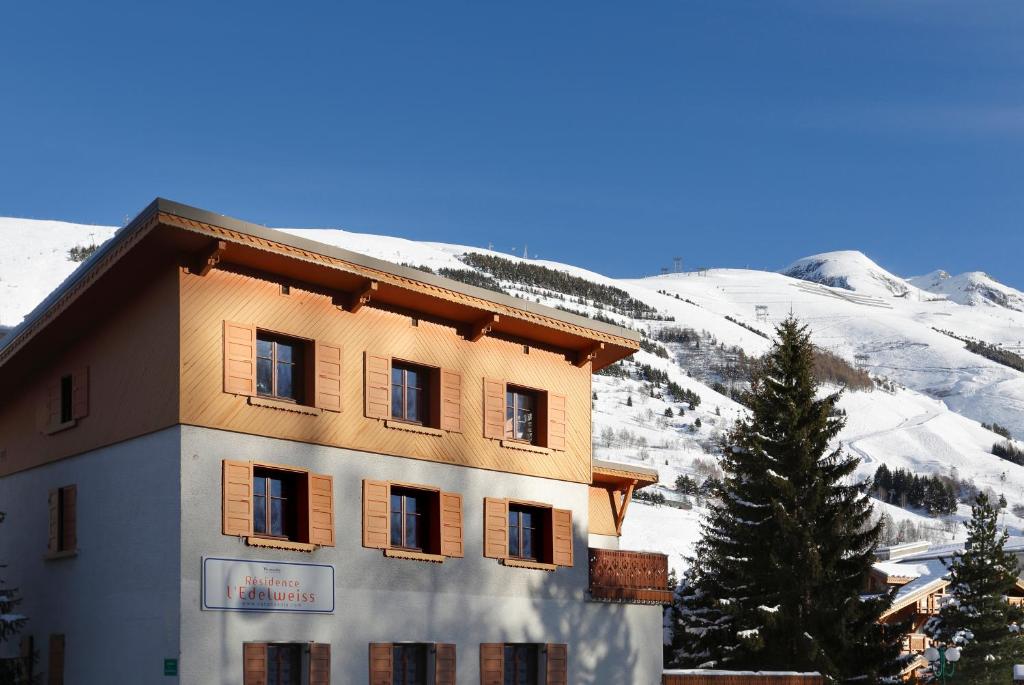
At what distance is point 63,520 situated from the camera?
2550cm

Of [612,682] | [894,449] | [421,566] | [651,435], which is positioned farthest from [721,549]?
[894,449]

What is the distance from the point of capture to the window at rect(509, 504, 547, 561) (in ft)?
91.2

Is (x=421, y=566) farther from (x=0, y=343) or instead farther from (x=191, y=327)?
(x=0, y=343)

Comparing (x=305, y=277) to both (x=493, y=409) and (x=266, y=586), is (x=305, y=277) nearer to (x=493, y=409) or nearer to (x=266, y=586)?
(x=493, y=409)

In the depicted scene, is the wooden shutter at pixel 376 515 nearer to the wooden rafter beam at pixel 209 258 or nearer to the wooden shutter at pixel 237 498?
the wooden shutter at pixel 237 498

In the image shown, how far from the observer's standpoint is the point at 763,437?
3816 centimetres

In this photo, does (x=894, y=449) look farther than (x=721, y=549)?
Yes

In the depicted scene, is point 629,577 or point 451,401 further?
point 629,577

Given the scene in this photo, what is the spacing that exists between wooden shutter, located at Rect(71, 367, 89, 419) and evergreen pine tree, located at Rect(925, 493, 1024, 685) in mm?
27687

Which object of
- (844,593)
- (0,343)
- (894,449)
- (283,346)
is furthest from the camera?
(894,449)

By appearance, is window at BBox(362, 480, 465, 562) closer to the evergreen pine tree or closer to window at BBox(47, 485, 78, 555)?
window at BBox(47, 485, 78, 555)

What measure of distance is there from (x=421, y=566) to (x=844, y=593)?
15115 mm

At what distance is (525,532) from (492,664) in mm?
2952

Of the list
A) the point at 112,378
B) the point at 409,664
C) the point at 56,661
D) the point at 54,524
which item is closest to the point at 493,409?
the point at 409,664
